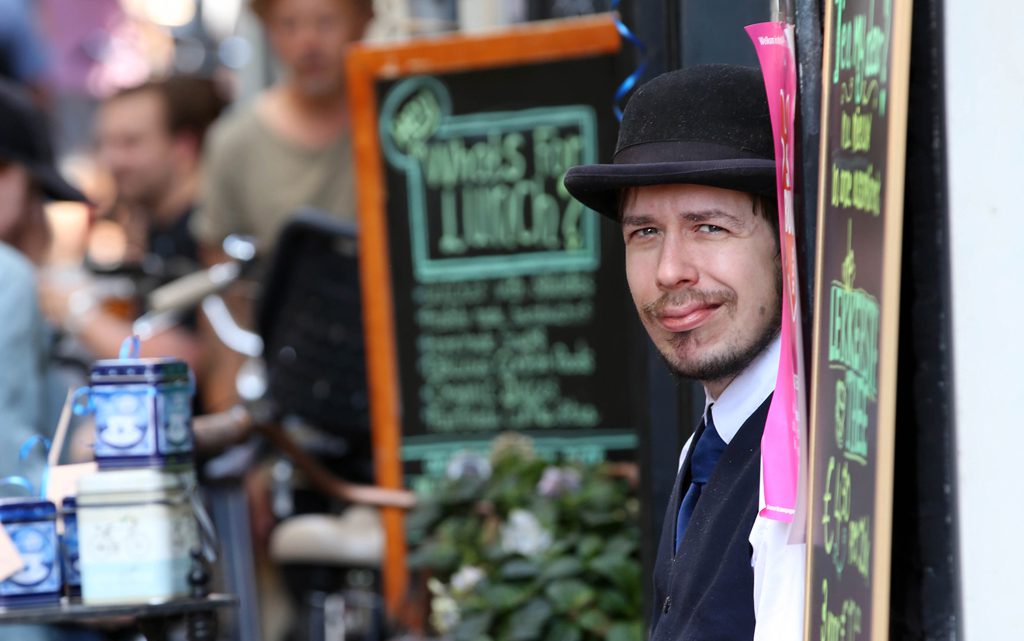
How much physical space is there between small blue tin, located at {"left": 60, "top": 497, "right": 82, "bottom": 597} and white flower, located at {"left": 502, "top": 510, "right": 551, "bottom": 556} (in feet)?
4.11

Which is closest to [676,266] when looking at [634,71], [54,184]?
[634,71]

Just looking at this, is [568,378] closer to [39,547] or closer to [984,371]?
[39,547]

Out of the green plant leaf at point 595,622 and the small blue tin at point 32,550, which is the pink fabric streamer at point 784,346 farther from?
the green plant leaf at point 595,622

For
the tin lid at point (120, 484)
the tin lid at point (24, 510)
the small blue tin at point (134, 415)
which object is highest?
the small blue tin at point (134, 415)

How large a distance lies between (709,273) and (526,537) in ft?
6.90

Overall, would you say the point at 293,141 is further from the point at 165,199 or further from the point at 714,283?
the point at 714,283

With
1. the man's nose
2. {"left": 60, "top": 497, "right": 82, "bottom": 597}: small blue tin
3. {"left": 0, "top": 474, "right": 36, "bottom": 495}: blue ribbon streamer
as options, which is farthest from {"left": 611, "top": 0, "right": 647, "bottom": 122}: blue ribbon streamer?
{"left": 0, "top": 474, "right": 36, "bottom": 495}: blue ribbon streamer

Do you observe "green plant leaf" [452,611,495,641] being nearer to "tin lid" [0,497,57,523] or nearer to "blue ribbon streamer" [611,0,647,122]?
"tin lid" [0,497,57,523]

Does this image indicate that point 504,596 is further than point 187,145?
No

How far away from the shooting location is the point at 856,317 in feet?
5.69

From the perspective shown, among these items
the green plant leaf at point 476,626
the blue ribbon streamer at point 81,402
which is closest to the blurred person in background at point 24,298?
the blue ribbon streamer at point 81,402

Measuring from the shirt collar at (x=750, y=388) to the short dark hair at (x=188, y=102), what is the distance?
16.4ft

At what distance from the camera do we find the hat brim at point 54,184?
420 centimetres

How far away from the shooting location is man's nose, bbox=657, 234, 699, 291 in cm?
219
